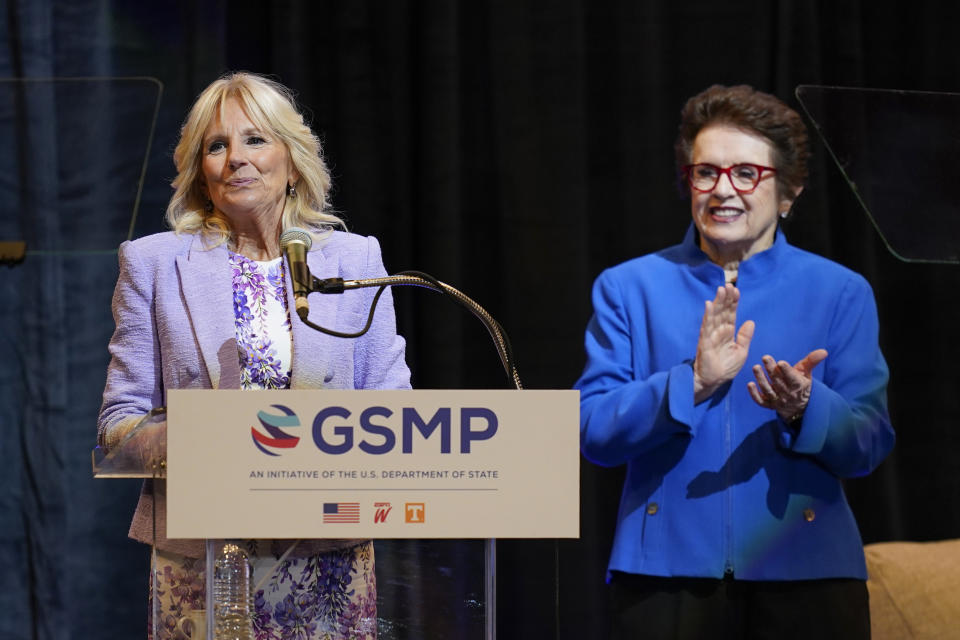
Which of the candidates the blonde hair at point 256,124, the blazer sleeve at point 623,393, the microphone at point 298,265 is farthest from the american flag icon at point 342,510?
the blazer sleeve at point 623,393

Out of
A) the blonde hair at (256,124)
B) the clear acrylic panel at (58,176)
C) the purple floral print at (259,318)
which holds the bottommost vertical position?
the purple floral print at (259,318)

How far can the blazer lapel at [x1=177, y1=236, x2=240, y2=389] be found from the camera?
6.89 feet

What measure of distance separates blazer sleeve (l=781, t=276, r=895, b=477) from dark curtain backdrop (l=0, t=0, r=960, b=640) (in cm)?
106

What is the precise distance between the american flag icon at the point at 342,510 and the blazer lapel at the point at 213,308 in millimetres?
520

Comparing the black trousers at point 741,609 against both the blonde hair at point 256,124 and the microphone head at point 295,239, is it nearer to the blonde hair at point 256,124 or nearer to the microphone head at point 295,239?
Result: the blonde hair at point 256,124

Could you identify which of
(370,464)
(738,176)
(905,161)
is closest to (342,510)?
Result: (370,464)

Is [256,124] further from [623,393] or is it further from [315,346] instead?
[623,393]

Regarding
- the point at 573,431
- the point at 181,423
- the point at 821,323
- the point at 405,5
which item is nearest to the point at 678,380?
the point at 821,323

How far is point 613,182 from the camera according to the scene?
3660 millimetres

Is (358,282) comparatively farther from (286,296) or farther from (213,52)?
(213,52)

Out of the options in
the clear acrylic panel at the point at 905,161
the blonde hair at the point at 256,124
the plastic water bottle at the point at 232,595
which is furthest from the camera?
the clear acrylic panel at the point at 905,161

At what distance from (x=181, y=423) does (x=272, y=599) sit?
0.92ft

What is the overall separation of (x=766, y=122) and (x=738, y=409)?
0.69 m

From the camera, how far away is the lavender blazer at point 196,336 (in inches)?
83.0
